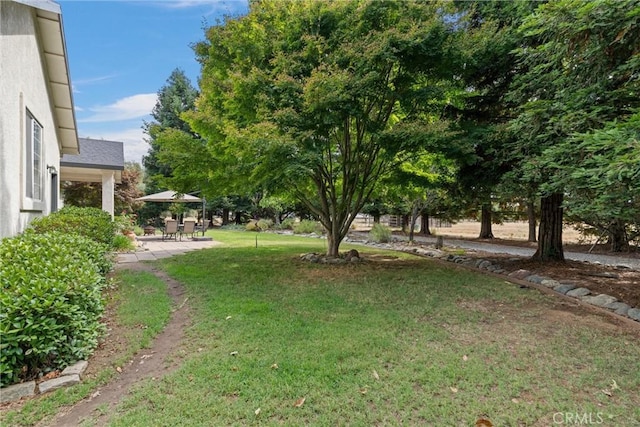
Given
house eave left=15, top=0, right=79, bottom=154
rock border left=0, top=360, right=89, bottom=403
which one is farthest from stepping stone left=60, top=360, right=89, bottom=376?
house eave left=15, top=0, right=79, bottom=154

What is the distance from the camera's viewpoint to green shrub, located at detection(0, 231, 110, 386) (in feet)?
10.1

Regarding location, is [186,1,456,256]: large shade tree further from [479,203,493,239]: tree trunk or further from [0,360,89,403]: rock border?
[479,203,493,239]: tree trunk

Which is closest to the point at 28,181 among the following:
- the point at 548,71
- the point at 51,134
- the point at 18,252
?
the point at 18,252

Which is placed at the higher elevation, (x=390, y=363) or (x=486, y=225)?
(x=486, y=225)

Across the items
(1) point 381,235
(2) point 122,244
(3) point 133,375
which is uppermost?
(1) point 381,235

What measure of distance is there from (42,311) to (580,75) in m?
8.82

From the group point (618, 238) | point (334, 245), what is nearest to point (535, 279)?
point (334, 245)

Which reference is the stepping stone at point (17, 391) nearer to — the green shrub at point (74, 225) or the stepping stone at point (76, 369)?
the stepping stone at point (76, 369)

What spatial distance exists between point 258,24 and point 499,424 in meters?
9.48

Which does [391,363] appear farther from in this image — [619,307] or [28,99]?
[28,99]

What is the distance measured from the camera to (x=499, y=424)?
2879 millimetres

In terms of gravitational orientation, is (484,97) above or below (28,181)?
above

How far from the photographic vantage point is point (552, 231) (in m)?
10.3

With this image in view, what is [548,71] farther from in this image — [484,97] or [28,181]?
[28,181]
